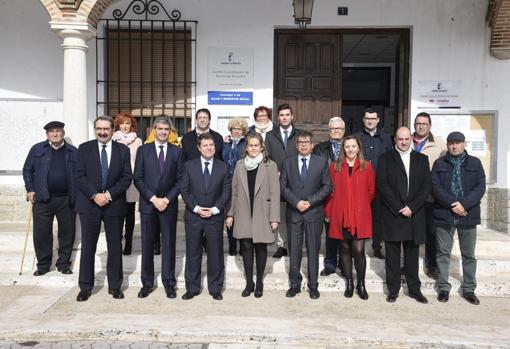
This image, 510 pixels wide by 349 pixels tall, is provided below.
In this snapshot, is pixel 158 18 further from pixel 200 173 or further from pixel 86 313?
pixel 86 313

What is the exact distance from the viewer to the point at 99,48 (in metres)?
8.51

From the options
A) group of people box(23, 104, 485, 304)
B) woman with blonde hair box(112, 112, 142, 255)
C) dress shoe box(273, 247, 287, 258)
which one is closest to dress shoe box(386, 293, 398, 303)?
group of people box(23, 104, 485, 304)

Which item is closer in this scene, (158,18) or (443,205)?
(443,205)

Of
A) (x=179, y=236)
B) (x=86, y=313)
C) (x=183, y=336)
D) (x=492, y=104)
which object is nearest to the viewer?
(x=183, y=336)

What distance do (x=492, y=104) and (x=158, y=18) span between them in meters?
5.74

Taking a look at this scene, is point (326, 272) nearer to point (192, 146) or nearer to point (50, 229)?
point (192, 146)

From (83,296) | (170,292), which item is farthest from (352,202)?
(83,296)

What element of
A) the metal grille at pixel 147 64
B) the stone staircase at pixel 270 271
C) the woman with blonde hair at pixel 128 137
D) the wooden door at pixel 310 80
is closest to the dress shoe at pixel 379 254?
the stone staircase at pixel 270 271

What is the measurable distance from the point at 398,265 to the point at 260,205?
1.60m

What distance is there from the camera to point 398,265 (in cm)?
533

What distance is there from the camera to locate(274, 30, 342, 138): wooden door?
28.6 feet

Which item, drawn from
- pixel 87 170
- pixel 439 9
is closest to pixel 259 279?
pixel 87 170

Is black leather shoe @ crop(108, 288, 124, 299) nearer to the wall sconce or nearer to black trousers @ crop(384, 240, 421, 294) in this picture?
black trousers @ crop(384, 240, 421, 294)

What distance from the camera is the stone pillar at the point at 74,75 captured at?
21.6ft
